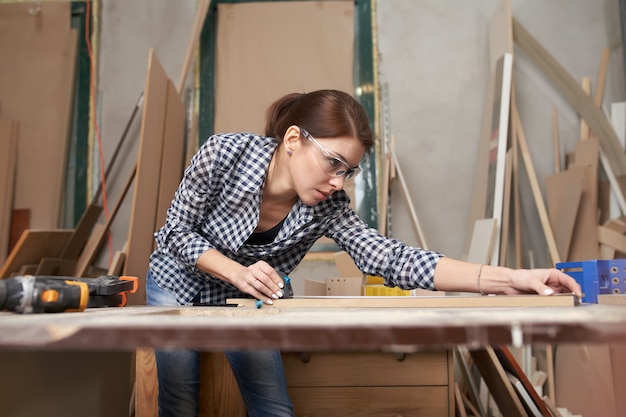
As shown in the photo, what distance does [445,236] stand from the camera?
3305 mm

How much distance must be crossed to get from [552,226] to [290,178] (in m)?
1.99

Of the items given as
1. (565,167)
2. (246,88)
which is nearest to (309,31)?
(246,88)

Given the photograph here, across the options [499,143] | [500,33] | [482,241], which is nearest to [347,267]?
[482,241]

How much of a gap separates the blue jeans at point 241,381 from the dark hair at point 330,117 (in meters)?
0.57

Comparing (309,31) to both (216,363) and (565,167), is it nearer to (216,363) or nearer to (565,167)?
(565,167)

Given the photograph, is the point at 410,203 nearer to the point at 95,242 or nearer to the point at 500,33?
the point at 500,33

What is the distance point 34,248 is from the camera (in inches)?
112

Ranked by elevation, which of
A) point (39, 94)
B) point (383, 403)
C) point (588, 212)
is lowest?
point (383, 403)

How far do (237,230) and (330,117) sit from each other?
38cm

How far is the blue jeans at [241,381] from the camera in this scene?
4.43 feet

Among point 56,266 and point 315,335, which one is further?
point 56,266

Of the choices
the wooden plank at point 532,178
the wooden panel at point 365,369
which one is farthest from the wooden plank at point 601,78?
the wooden panel at point 365,369

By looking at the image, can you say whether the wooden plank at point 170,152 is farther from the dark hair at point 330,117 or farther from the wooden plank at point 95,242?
the dark hair at point 330,117

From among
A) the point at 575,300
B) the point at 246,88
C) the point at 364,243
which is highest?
the point at 246,88
